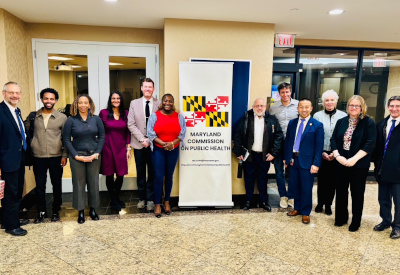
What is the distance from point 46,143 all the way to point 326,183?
3.59 meters

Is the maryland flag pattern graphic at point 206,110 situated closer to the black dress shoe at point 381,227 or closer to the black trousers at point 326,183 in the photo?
the black trousers at point 326,183

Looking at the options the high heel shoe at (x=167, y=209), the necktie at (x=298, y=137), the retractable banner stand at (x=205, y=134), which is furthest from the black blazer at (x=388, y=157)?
the high heel shoe at (x=167, y=209)

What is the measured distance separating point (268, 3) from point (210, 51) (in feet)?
3.52

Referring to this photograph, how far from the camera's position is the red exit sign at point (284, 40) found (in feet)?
16.4

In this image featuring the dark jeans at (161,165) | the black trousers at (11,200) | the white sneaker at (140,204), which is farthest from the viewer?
the white sneaker at (140,204)

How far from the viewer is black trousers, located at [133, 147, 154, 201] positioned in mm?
3877

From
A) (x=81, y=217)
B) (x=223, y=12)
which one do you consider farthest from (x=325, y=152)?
(x=81, y=217)

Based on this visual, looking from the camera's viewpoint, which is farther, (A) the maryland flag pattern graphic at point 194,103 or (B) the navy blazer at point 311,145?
(A) the maryland flag pattern graphic at point 194,103

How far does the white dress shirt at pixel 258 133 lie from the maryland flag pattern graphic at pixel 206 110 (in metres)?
0.40

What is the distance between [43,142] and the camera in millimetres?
3316

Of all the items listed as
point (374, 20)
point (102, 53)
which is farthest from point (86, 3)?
point (374, 20)

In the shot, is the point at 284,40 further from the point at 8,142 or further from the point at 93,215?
the point at 8,142

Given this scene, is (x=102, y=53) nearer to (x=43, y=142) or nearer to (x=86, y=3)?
(x=86, y=3)

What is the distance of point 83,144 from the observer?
11.0 feet
